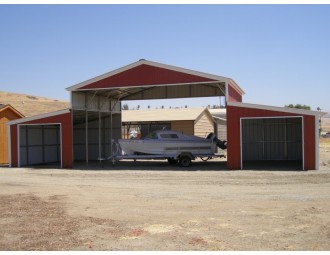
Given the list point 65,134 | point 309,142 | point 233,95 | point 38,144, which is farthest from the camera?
point 38,144

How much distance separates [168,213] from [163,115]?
25.8 meters

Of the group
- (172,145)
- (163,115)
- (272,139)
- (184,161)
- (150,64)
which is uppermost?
(150,64)

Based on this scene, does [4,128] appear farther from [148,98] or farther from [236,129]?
[236,129]

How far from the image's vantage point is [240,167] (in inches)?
789

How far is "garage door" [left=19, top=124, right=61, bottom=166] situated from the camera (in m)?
25.1

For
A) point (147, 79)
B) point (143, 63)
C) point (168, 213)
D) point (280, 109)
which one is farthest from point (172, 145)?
point (168, 213)

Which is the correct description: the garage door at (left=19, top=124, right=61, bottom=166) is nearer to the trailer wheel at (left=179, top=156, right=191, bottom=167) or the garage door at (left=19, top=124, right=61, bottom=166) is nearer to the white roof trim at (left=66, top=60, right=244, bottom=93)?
the white roof trim at (left=66, top=60, right=244, bottom=93)

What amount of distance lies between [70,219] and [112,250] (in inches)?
110

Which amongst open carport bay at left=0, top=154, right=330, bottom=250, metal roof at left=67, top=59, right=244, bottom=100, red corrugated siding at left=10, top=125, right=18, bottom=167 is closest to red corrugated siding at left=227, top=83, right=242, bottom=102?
metal roof at left=67, top=59, right=244, bottom=100

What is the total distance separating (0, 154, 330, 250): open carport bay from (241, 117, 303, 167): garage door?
9.05m

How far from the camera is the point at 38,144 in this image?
2655cm

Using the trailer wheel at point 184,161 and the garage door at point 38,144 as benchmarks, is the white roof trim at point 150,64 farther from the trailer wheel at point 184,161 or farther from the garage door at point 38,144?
the garage door at point 38,144

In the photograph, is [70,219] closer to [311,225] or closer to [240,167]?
[311,225]

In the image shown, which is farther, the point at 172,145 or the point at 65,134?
the point at 172,145
